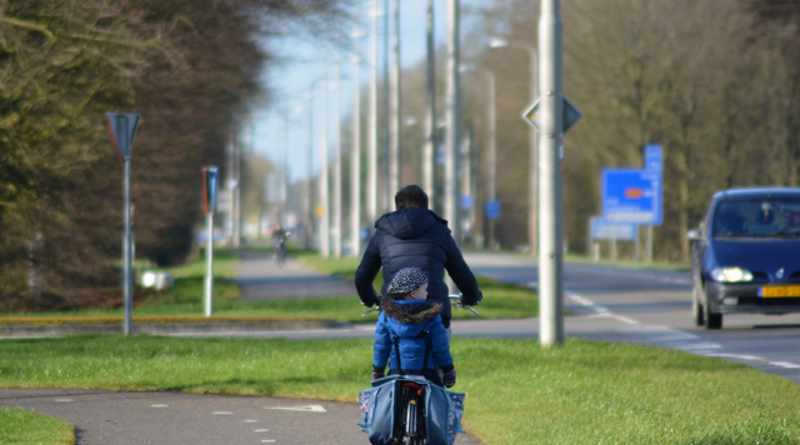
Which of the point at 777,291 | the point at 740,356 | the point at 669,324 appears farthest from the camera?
the point at 669,324

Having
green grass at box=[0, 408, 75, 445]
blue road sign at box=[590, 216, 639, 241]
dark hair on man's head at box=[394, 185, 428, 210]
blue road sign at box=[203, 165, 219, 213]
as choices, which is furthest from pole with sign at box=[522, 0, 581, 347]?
blue road sign at box=[590, 216, 639, 241]

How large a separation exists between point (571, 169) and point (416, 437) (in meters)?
65.9

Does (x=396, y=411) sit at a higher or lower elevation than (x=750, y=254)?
lower

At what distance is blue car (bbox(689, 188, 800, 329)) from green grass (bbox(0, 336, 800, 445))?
11.3 feet

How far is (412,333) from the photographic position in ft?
32.0

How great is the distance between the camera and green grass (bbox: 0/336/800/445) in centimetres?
1268

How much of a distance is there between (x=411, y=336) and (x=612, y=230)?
62.7 metres

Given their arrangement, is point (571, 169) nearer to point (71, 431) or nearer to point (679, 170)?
point (679, 170)

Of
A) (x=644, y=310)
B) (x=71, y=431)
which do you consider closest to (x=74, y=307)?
(x=644, y=310)

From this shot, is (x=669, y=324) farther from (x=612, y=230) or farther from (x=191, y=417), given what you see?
(x=612, y=230)

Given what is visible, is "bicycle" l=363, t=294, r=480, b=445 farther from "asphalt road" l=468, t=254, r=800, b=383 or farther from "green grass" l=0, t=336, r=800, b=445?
"asphalt road" l=468, t=254, r=800, b=383

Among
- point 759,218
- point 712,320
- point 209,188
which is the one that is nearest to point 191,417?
point 759,218

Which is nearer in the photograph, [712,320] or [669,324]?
[712,320]

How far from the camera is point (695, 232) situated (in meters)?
25.8
